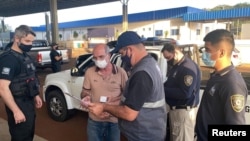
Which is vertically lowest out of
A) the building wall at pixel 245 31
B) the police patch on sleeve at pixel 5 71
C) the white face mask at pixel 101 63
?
the police patch on sleeve at pixel 5 71

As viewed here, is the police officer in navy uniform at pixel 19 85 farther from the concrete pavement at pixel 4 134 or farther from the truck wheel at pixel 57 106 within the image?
the truck wheel at pixel 57 106

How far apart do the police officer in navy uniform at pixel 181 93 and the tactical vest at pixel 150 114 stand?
3.17ft

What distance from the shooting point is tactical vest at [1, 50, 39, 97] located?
2.86 m

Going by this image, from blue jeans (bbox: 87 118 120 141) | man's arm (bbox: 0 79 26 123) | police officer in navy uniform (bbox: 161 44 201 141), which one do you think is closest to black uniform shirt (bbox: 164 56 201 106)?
police officer in navy uniform (bbox: 161 44 201 141)

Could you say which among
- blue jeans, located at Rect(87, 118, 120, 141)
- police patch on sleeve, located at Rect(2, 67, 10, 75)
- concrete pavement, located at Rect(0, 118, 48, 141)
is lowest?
concrete pavement, located at Rect(0, 118, 48, 141)

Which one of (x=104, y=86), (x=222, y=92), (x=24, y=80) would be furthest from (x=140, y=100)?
(x=24, y=80)

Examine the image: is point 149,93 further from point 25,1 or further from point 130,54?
point 25,1

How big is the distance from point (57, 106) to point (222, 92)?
452 cm

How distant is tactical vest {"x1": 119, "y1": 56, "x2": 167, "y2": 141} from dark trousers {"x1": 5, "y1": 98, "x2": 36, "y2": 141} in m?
1.43

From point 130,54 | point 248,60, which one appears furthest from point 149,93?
point 248,60

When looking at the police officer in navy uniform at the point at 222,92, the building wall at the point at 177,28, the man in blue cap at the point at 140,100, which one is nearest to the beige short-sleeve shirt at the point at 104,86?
the man in blue cap at the point at 140,100

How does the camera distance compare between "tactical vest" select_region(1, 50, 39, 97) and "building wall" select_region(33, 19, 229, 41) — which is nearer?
"tactical vest" select_region(1, 50, 39, 97)

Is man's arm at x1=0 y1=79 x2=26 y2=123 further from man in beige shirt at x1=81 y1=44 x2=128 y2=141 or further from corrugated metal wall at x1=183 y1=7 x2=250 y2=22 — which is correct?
corrugated metal wall at x1=183 y1=7 x2=250 y2=22

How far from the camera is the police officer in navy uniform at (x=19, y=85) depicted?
2.71 meters
